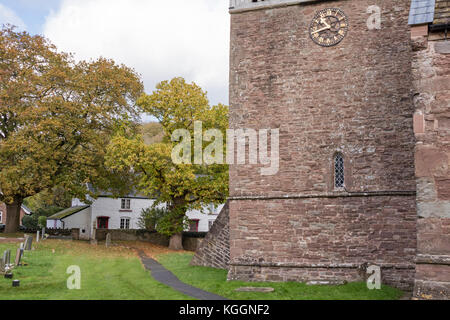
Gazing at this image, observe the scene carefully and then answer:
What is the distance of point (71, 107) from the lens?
3319 centimetres

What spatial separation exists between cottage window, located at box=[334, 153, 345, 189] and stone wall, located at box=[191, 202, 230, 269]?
6632mm

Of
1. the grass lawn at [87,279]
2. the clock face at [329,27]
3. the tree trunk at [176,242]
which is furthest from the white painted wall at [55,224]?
the clock face at [329,27]

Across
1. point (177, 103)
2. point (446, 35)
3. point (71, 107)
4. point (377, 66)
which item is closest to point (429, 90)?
point (446, 35)

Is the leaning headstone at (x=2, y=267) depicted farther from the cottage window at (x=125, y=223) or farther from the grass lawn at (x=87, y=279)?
the cottage window at (x=125, y=223)

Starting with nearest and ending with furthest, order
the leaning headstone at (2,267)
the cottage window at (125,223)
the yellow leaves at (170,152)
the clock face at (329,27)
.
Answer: the leaning headstone at (2,267) < the clock face at (329,27) < the yellow leaves at (170,152) < the cottage window at (125,223)

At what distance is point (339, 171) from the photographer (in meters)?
16.5

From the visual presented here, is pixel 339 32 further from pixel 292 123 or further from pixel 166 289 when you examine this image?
pixel 166 289

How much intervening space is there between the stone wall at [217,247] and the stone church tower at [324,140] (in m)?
4.13

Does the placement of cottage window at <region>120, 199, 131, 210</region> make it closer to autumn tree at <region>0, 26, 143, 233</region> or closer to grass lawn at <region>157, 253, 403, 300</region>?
autumn tree at <region>0, 26, 143, 233</region>

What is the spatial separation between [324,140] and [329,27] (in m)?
4.20

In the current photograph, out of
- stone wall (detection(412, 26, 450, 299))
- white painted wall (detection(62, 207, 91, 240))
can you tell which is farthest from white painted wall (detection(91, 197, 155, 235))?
stone wall (detection(412, 26, 450, 299))

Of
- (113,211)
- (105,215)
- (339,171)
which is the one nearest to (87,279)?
(339,171)

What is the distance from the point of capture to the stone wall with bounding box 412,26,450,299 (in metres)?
11.0

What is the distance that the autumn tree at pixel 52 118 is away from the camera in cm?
3161
